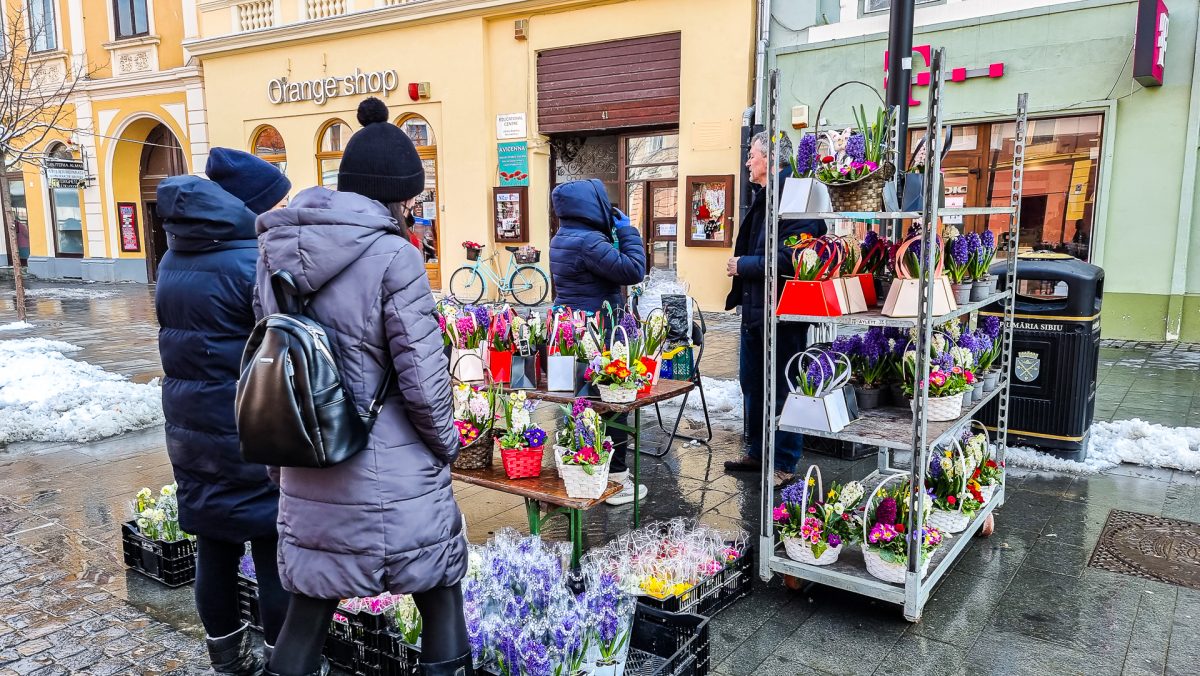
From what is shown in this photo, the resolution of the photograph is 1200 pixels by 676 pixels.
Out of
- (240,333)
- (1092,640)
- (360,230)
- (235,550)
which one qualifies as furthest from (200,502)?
(1092,640)

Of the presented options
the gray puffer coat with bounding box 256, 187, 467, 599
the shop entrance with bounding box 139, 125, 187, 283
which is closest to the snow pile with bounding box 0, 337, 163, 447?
the gray puffer coat with bounding box 256, 187, 467, 599

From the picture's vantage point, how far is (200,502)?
273cm

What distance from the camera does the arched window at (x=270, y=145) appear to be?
17.5 meters

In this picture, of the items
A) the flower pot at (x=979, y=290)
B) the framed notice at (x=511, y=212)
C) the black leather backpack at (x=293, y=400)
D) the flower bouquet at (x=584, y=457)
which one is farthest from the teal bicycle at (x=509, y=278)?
the black leather backpack at (x=293, y=400)

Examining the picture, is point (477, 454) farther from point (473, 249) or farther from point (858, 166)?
point (473, 249)

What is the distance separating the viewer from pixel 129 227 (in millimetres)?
20969

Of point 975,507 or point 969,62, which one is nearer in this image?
point 975,507

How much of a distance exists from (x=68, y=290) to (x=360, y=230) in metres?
20.7

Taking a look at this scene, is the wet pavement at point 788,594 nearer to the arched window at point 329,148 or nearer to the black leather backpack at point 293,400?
the black leather backpack at point 293,400

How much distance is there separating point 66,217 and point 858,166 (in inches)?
964

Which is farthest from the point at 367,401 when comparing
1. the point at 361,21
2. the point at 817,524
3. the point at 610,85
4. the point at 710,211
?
the point at 361,21

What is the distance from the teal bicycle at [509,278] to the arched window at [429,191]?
82 cm

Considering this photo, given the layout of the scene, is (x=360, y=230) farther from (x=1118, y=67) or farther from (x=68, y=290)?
(x=68, y=290)

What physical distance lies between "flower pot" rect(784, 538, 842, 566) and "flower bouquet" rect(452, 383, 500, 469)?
1.41 m
